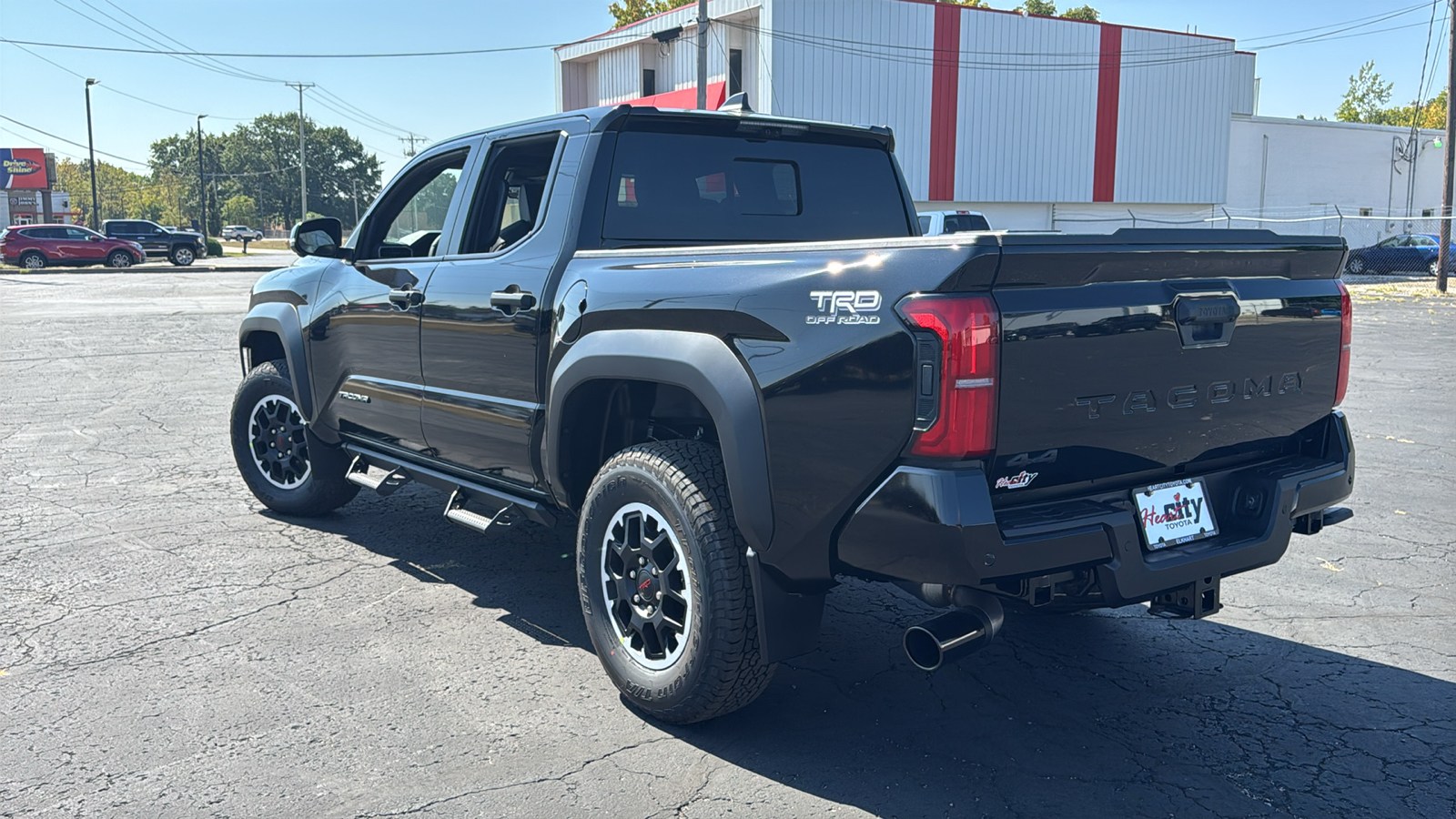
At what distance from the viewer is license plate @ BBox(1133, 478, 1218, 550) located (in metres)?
3.21

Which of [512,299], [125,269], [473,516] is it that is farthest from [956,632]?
[125,269]

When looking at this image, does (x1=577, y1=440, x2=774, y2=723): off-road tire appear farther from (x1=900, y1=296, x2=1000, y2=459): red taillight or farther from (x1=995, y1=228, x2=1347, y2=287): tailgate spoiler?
(x1=995, y1=228, x2=1347, y2=287): tailgate spoiler

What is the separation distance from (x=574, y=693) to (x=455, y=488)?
1.26 m

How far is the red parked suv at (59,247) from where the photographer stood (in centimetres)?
3812

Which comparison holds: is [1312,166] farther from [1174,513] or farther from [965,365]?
[965,365]

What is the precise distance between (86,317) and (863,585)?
18714 millimetres

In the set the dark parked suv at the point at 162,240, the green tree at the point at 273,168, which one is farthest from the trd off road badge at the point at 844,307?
the green tree at the point at 273,168

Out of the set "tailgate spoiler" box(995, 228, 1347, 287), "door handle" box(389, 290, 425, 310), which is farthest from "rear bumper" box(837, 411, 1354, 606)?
"door handle" box(389, 290, 425, 310)

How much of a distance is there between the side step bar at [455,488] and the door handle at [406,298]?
72 cm

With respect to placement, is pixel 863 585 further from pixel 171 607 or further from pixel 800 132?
pixel 171 607

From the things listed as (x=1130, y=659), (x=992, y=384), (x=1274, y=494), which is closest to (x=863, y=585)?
(x=1130, y=659)

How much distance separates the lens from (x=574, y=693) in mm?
3963

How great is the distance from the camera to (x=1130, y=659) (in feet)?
14.1

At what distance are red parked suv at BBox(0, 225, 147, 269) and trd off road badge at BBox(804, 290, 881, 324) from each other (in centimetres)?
4167
